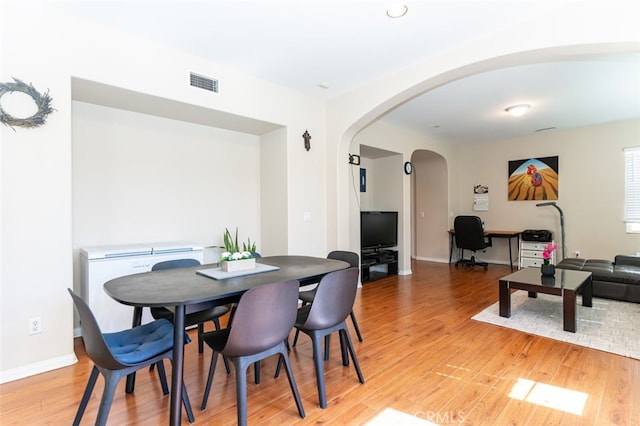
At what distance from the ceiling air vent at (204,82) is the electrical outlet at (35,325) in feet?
7.97

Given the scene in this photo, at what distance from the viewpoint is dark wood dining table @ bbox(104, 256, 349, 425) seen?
1.58 m

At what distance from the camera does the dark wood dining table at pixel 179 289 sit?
158 cm

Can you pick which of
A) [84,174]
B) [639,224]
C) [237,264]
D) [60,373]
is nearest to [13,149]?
[84,174]

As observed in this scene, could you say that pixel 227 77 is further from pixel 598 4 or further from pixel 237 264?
pixel 598 4

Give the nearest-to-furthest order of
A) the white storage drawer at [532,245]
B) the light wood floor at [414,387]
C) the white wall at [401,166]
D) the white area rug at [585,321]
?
the light wood floor at [414,387] < the white area rug at [585,321] < the white wall at [401,166] < the white storage drawer at [532,245]

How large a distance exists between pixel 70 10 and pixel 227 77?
1373 millimetres

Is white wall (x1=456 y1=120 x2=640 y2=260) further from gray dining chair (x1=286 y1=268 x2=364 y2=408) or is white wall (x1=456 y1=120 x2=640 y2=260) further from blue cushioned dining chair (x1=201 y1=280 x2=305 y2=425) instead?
blue cushioned dining chair (x1=201 y1=280 x2=305 y2=425)

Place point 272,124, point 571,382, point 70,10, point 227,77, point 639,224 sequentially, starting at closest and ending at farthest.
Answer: point 571,382, point 70,10, point 227,77, point 272,124, point 639,224

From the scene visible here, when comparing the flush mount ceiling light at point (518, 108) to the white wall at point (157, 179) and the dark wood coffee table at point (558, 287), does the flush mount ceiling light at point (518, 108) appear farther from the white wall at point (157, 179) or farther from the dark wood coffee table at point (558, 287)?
the white wall at point (157, 179)

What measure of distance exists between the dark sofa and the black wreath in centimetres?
599

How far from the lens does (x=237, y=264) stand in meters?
2.24

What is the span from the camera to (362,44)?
3.03 meters

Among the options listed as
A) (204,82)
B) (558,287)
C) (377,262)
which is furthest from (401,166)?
(204,82)

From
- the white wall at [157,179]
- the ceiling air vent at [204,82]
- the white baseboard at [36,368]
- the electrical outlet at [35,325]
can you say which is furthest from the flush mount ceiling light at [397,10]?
the white baseboard at [36,368]
